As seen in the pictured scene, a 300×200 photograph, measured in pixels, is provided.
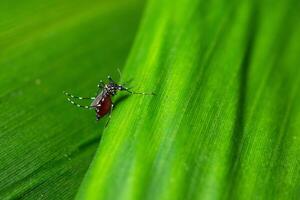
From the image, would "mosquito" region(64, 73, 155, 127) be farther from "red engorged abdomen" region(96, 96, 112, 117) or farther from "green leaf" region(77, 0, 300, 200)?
"green leaf" region(77, 0, 300, 200)

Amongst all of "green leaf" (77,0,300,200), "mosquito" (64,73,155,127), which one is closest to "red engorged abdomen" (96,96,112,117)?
"mosquito" (64,73,155,127)

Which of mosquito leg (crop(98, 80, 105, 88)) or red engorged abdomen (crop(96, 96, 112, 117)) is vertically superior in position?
mosquito leg (crop(98, 80, 105, 88))

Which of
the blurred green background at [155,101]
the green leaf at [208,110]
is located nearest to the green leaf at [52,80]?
the blurred green background at [155,101]

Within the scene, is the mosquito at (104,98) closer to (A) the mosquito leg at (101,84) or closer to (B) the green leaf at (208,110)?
(A) the mosquito leg at (101,84)

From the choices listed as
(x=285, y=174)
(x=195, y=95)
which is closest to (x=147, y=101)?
(x=195, y=95)

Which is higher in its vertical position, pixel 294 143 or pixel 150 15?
pixel 150 15

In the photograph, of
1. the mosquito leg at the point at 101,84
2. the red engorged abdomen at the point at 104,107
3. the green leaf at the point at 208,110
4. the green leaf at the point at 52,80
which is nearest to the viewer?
the green leaf at the point at 208,110

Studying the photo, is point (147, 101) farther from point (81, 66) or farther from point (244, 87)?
point (81, 66)
